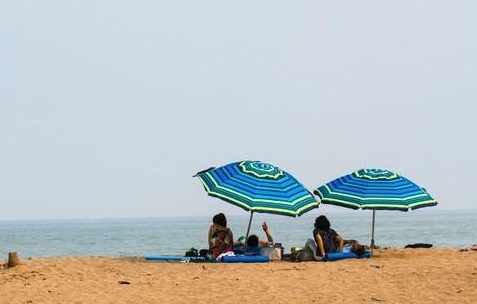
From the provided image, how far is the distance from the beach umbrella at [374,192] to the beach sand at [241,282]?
3.79 ft

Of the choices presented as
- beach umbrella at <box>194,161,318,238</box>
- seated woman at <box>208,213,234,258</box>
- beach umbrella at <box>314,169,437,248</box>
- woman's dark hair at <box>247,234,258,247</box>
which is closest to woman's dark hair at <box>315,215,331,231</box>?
beach umbrella at <box>194,161,318,238</box>

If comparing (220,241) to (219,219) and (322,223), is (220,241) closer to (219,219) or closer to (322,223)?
(219,219)

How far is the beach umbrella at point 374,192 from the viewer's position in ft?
53.6

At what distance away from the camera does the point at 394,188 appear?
16844 mm

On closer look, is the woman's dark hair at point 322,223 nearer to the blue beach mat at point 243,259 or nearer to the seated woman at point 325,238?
the seated woman at point 325,238

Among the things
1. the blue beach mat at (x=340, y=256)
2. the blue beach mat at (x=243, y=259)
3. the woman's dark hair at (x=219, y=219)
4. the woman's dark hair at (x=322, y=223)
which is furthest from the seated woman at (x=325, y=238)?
the woman's dark hair at (x=219, y=219)

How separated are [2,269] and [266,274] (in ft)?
16.6

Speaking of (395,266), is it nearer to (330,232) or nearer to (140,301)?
(330,232)

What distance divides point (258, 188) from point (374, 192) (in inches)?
97.7

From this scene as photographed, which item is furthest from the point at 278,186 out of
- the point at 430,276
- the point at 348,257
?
the point at 430,276

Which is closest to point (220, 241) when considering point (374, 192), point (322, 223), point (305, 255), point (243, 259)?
point (243, 259)

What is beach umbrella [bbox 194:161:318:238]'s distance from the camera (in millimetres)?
15555

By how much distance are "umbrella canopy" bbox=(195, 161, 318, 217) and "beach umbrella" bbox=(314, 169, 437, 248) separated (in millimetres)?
562

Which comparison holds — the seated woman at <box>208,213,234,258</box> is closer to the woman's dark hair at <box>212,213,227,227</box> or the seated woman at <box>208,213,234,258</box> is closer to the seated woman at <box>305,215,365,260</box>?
the woman's dark hair at <box>212,213,227,227</box>
